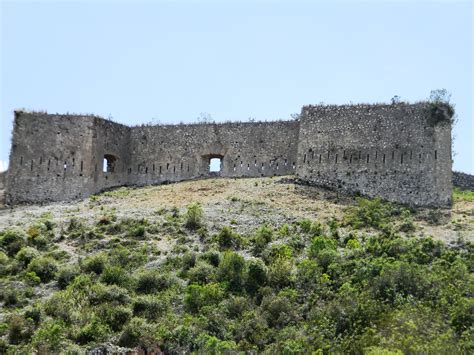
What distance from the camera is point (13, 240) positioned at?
33.6 metres

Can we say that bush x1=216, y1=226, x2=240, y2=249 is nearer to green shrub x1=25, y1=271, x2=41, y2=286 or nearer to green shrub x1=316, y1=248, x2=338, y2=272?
green shrub x1=316, y1=248, x2=338, y2=272

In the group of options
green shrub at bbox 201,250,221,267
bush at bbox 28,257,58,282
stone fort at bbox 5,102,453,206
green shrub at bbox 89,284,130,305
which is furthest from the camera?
→ stone fort at bbox 5,102,453,206

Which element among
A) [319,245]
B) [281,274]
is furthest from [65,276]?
[319,245]

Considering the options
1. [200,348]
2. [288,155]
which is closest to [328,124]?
[288,155]

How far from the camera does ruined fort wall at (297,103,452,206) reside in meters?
37.5

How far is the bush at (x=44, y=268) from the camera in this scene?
31.1m

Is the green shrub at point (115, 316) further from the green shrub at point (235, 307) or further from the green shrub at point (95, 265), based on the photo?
the green shrub at point (235, 307)

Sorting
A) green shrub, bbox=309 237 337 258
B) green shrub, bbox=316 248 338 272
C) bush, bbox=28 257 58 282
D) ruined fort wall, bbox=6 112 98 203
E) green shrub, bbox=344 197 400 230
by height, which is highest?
ruined fort wall, bbox=6 112 98 203

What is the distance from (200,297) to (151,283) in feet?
7.25

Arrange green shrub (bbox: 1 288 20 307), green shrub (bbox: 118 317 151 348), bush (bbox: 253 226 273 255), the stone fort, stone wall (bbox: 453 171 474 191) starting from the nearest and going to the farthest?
green shrub (bbox: 118 317 151 348) < green shrub (bbox: 1 288 20 307) < bush (bbox: 253 226 273 255) < the stone fort < stone wall (bbox: 453 171 474 191)

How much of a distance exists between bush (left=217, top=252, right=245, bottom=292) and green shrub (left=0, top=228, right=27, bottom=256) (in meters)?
8.02

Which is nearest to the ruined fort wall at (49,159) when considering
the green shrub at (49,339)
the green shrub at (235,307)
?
the green shrub at (235,307)

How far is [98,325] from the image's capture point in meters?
27.8

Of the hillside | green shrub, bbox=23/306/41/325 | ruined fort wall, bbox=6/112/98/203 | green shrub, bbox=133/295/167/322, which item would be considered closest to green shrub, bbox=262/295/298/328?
the hillside
